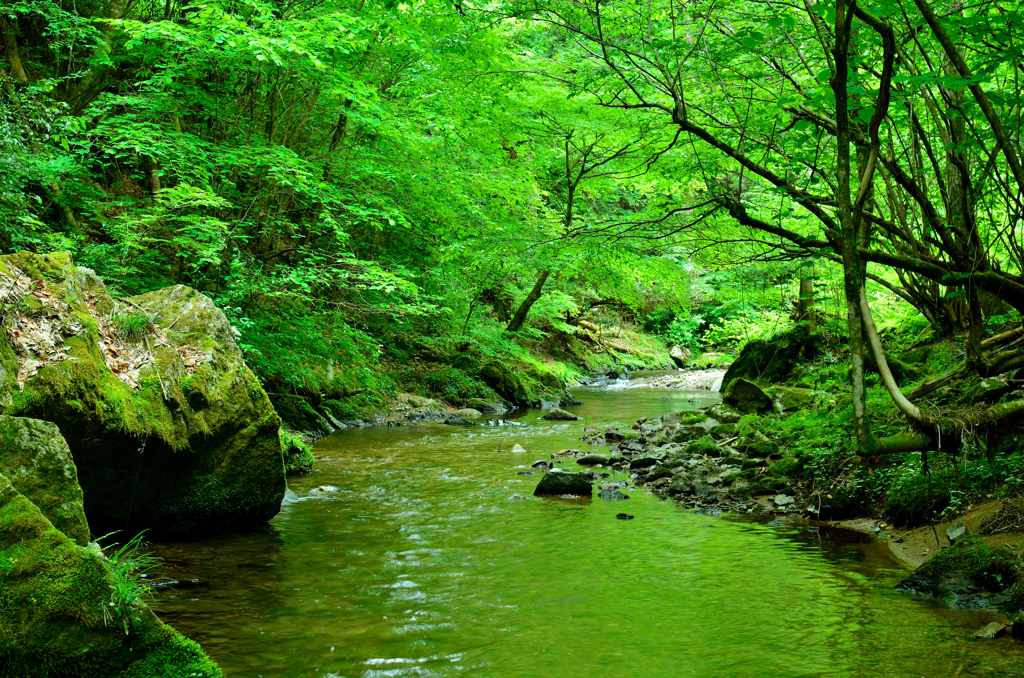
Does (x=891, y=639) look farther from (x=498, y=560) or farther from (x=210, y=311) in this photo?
(x=210, y=311)

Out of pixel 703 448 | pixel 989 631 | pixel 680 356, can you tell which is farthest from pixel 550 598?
pixel 680 356

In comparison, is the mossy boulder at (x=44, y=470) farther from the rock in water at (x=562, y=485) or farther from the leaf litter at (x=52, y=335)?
the rock in water at (x=562, y=485)

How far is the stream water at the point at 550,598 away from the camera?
3834mm

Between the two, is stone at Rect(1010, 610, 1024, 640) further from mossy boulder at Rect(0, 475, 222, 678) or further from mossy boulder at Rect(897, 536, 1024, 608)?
mossy boulder at Rect(0, 475, 222, 678)

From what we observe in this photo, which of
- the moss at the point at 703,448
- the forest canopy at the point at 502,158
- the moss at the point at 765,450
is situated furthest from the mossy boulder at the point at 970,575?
the moss at the point at 703,448

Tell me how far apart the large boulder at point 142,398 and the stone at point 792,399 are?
8.07 m

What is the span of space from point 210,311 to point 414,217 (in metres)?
9.05

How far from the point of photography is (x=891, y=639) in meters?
4.05

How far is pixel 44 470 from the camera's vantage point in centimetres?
357

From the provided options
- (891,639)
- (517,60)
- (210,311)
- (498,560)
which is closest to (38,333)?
(210,311)

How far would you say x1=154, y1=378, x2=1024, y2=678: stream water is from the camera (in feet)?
12.6

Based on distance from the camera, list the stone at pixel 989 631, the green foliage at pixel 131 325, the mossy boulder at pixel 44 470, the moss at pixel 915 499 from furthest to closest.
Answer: the moss at pixel 915 499 < the green foliage at pixel 131 325 < the stone at pixel 989 631 < the mossy boulder at pixel 44 470

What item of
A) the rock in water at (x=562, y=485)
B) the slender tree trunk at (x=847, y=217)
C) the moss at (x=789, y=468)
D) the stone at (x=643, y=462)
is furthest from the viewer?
the stone at (x=643, y=462)

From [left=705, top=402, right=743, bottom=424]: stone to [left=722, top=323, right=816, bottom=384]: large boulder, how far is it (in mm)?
1358
